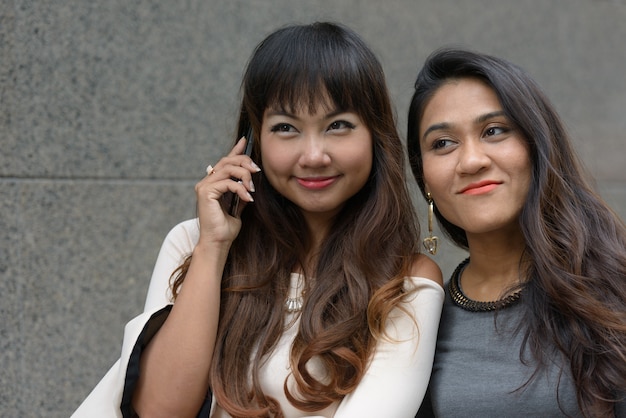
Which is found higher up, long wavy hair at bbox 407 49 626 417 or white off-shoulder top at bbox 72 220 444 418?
long wavy hair at bbox 407 49 626 417

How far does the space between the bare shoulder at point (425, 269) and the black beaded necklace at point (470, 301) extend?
0.35ft

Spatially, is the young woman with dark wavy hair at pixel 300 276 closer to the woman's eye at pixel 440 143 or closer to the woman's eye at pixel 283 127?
the woman's eye at pixel 283 127

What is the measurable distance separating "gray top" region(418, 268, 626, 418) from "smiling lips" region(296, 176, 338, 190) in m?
0.68

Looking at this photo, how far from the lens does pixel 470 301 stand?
9.87 feet

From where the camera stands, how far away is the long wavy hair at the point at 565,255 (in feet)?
8.52

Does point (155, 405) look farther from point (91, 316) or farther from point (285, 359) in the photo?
point (91, 316)

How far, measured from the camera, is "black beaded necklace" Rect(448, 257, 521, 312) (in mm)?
2885

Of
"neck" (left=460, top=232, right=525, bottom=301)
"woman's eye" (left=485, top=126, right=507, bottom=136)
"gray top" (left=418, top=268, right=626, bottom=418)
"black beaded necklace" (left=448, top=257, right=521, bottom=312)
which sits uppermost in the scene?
"woman's eye" (left=485, top=126, right=507, bottom=136)

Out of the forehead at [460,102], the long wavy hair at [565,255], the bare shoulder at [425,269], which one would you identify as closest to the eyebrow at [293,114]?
the forehead at [460,102]

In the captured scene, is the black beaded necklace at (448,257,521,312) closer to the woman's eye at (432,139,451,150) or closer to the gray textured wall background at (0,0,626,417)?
the woman's eye at (432,139,451,150)

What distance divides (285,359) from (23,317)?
1574mm

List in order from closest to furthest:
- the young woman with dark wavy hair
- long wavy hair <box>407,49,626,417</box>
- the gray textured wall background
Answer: long wavy hair <box>407,49,626,417</box>
the young woman with dark wavy hair
the gray textured wall background

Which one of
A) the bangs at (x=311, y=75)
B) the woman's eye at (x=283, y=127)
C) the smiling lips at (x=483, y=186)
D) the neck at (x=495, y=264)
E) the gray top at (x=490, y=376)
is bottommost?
the gray top at (x=490, y=376)

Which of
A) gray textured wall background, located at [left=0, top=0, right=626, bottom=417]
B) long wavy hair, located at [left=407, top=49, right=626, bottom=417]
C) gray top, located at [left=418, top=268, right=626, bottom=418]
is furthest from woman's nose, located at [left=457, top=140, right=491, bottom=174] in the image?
gray textured wall background, located at [left=0, top=0, right=626, bottom=417]
